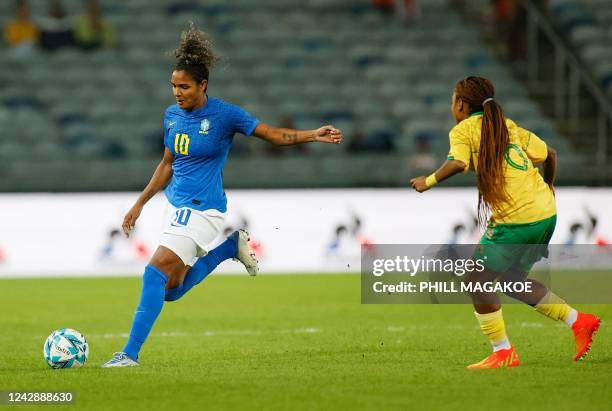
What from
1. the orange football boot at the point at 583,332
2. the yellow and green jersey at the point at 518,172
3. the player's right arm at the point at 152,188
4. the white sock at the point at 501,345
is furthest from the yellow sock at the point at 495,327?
the player's right arm at the point at 152,188

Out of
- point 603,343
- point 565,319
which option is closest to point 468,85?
point 565,319

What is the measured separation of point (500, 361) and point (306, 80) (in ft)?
49.8

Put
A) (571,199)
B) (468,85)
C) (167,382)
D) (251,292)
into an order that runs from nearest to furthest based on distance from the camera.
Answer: (167,382), (468,85), (251,292), (571,199)

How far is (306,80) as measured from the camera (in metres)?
23.0

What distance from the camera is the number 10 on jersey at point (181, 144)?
8.77 meters

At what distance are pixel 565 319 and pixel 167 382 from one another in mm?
2941

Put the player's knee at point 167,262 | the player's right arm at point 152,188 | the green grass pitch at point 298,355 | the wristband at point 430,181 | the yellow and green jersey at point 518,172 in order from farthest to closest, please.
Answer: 1. the player's right arm at point 152,188
2. the player's knee at point 167,262
3. the yellow and green jersey at point 518,172
4. the wristband at point 430,181
5. the green grass pitch at point 298,355

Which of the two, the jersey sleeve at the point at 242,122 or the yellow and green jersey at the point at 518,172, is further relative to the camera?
the jersey sleeve at the point at 242,122

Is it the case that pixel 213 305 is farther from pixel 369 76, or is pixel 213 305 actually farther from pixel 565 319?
pixel 369 76

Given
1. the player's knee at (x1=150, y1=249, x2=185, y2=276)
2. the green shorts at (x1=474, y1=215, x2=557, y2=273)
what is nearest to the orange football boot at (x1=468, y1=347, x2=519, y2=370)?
the green shorts at (x1=474, y1=215, x2=557, y2=273)

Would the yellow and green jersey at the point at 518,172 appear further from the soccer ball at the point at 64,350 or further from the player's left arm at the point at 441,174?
the soccer ball at the point at 64,350

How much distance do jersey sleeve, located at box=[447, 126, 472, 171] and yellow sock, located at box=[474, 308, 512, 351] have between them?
1.06 meters

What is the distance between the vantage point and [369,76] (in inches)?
917

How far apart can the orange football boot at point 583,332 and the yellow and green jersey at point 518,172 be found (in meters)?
0.83
